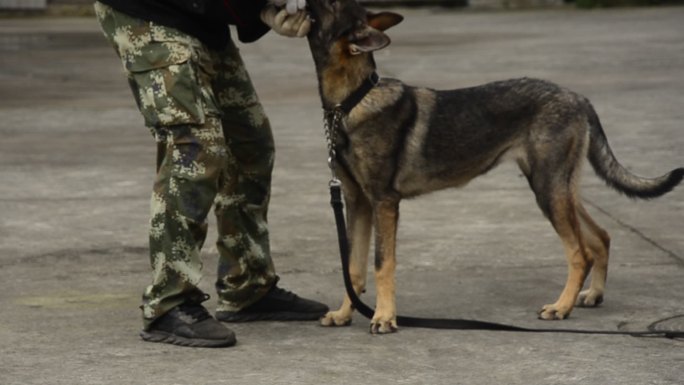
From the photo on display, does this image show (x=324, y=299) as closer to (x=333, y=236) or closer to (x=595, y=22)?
(x=333, y=236)

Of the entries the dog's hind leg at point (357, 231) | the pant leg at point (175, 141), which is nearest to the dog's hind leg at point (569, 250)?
the dog's hind leg at point (357, 231)

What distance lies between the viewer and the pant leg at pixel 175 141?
18.4ft

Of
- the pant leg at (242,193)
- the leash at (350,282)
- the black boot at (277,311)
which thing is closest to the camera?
the leash at (350,282)

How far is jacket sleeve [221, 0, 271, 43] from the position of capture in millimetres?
5754

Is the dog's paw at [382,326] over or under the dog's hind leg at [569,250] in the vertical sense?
under

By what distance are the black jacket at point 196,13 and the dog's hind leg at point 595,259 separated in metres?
1.72

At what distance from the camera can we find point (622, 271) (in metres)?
7.00

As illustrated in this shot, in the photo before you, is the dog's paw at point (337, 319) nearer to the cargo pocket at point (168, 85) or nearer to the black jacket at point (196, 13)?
the cargo pocket at point (168, 85)

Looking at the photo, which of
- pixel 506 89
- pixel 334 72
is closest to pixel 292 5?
pixel 334 72

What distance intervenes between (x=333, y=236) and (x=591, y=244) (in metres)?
1.90

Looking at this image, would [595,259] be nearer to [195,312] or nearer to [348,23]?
[348,23]

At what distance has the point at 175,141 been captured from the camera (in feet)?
18.5

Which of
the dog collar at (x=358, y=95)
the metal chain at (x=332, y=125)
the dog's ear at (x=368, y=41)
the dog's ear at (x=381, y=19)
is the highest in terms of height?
the dog's ear at (x=381, y=19)

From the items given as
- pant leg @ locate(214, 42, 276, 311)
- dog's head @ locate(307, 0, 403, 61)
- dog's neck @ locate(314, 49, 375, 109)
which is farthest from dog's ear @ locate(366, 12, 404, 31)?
pant leg @ locate(214, 42, 276, 311)
